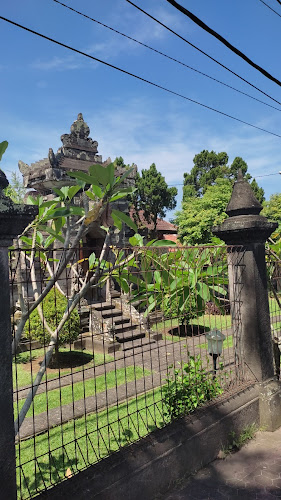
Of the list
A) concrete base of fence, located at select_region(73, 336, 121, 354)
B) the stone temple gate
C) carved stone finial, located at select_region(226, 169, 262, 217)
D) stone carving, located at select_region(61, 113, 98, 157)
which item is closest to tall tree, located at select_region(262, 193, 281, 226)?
the stone temple gate

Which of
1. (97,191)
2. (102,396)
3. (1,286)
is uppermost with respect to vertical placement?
(97,191)

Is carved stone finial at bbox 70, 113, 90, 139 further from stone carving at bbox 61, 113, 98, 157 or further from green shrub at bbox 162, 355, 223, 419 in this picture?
green shrub at bbox 162, 355, 223, 419

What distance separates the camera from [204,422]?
3.94 m

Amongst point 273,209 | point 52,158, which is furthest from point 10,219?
point 273,209

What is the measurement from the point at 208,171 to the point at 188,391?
37.0m

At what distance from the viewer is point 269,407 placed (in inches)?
186

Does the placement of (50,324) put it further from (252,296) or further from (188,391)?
(252,296)

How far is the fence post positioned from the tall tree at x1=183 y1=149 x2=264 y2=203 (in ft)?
115

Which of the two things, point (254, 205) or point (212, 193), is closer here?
point (254, 205)

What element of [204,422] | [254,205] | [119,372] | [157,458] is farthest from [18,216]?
[119,372]

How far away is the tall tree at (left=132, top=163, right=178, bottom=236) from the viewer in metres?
26.5

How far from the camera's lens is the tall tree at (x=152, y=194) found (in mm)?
26531

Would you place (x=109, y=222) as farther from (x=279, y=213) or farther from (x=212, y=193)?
(x=279, y=213)

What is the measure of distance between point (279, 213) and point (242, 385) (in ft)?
89.8
